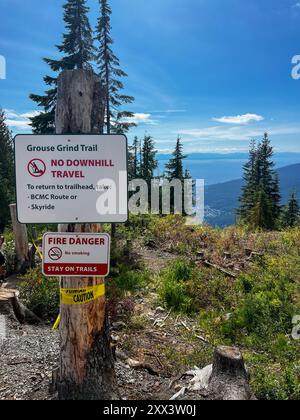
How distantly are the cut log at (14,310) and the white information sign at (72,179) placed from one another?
4.29m

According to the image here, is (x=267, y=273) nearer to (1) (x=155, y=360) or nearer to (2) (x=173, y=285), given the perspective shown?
(2) (x=173, y=285)

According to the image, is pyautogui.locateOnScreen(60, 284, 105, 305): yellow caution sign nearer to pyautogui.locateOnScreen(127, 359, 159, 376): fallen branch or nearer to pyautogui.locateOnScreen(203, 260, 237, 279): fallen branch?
pyautogui.locateOnScreen(127, 359, 159, 376): fallen branch

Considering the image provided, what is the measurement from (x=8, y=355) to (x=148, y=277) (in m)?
6.13

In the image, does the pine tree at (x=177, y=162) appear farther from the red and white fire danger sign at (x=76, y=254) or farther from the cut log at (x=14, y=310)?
the red and white fire danger sign at (x=76, y=254)

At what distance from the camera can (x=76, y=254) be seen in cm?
302

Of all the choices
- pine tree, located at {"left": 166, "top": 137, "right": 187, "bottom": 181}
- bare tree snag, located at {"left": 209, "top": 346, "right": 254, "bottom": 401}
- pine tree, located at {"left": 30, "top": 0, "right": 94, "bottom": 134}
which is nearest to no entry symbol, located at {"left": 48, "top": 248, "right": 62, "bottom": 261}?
bare tree snag, located at {"left": 209, "top": 346, "right": 254, "bottom": 401}

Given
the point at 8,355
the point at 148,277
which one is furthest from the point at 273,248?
the point at 8,355

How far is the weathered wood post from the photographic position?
3039 mm

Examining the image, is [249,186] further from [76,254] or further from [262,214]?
[76,254]

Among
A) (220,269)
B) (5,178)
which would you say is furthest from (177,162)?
(220,269)

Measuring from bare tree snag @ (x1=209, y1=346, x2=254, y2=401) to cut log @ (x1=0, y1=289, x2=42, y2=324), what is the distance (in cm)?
413

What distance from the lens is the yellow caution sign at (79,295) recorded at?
3.16 m

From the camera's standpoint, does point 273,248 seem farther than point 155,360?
Yes

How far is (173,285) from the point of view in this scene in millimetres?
8953
